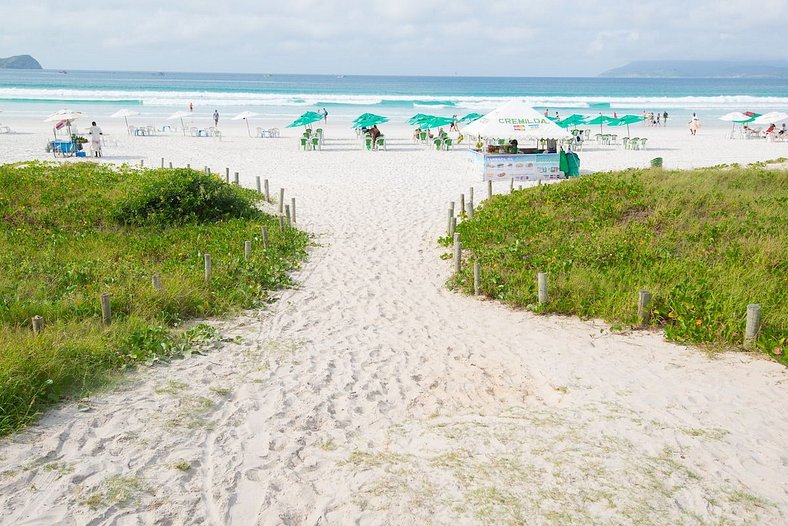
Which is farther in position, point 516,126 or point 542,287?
point 516,126

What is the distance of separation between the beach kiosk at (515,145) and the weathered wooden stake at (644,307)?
11.4 m

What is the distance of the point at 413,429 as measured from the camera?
19.6ft

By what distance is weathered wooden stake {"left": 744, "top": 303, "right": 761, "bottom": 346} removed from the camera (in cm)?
748

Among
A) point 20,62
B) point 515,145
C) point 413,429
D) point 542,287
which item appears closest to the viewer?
point 413,429

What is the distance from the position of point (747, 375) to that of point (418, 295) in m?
4.42

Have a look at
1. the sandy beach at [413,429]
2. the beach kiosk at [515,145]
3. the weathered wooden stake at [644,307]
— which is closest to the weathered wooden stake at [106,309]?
the sandy beach at [413,429]

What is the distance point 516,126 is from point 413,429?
14.8 m

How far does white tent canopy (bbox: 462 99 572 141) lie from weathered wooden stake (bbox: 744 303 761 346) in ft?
39.3

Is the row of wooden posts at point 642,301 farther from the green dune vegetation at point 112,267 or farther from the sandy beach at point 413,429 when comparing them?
the green dune vegetation at point 112,267

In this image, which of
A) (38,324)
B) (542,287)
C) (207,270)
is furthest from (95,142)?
(542,287)

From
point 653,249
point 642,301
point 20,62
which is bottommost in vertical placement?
point 642,301

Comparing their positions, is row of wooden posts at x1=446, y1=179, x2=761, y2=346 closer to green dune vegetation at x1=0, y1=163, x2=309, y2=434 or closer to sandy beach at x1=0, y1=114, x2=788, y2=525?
sandy beach at x1=0, y1=114, x2=788, y2=525

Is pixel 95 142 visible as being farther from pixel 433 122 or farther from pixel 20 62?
pixel 20 62

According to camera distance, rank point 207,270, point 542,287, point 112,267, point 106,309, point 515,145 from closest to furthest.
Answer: point 106,309, point 542,287, point 207,270, point 112,267, point 515,145
